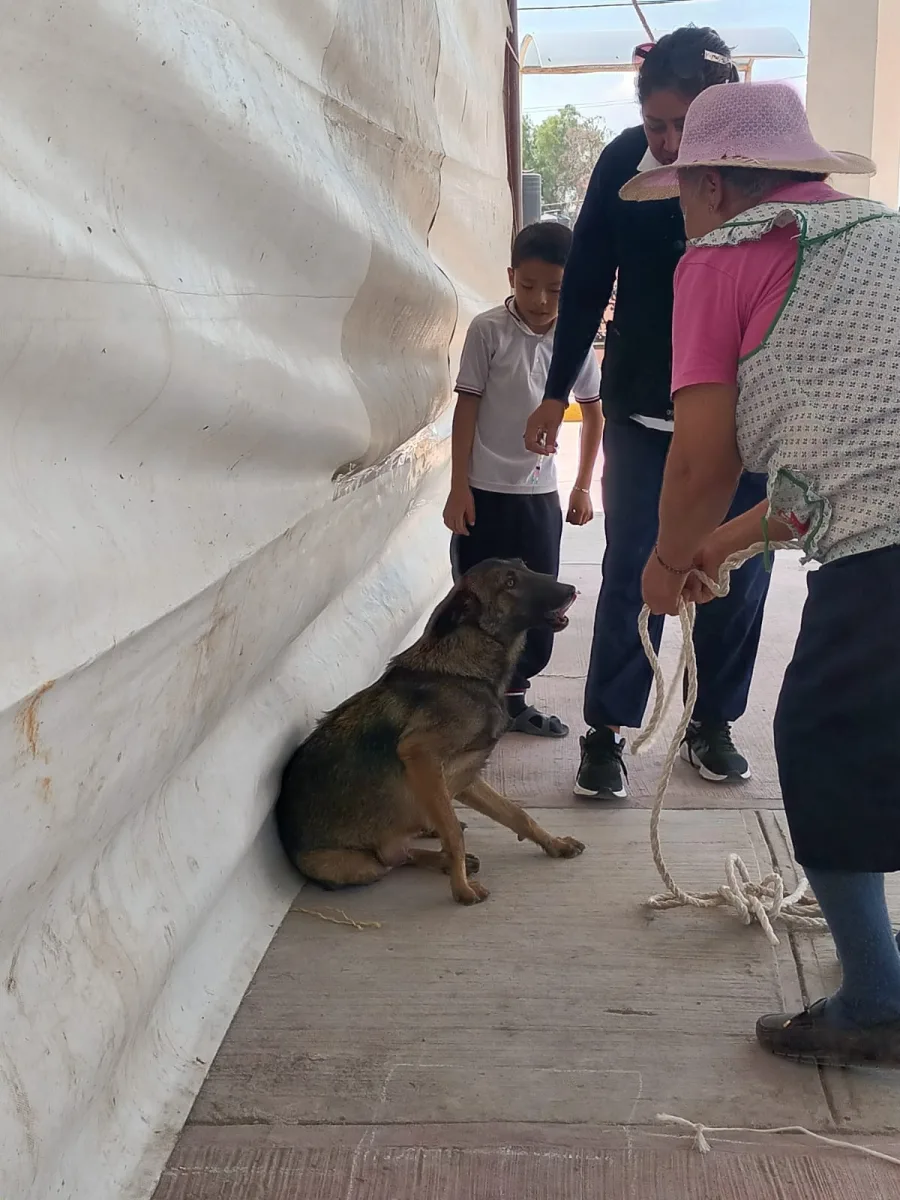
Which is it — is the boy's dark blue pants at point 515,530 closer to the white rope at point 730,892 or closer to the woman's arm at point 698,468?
the white rope at point 730,892

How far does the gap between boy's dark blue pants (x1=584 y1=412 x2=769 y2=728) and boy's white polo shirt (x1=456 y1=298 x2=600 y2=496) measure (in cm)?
52

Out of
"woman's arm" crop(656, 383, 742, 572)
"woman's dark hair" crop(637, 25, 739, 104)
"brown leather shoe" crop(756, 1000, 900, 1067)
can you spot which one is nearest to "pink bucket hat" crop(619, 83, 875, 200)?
"woman's arm" crop(656, 383, 742, 572)

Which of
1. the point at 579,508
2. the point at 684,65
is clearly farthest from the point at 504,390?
the point at 684,65

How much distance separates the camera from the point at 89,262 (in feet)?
4.68

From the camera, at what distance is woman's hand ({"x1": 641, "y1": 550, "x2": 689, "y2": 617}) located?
2182mm

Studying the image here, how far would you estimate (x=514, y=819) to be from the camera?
9.86 ft

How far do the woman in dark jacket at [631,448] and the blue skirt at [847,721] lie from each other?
1231 mm

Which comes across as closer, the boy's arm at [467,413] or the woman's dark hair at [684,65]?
the woman's dark hair at [684,65]

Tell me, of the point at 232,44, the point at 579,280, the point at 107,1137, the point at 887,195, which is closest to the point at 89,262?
the point at 232,44

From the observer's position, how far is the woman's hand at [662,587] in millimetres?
2182

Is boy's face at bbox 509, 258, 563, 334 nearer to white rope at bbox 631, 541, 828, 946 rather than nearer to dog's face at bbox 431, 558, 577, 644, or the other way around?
dog's face at bbox 431, 558, 577, 644

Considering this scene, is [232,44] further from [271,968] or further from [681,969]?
[681,969]

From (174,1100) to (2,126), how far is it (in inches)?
65.9

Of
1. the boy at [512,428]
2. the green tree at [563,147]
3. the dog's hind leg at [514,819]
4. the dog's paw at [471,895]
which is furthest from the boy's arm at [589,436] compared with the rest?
the green tree at [563,147]
